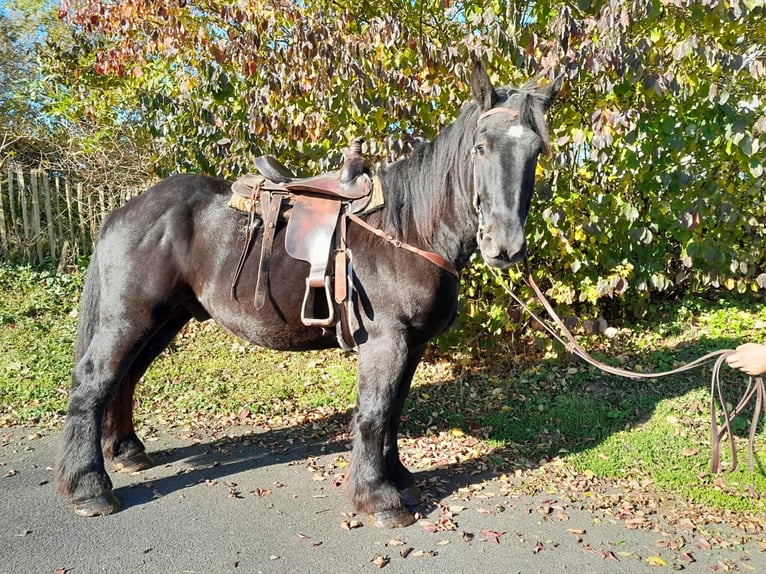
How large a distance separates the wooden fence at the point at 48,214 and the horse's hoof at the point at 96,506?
655 cm

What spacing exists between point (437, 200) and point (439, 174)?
143 millimetres

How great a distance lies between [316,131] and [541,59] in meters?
2.01

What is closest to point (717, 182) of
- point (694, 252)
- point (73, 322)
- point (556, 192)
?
point (694, 252)

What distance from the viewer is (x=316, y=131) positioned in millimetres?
4922

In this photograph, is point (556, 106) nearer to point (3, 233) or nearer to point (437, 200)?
point (437, 200)

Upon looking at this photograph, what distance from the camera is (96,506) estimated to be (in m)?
3.14

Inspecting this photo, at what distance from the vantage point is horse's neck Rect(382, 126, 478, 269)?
2.92 metres

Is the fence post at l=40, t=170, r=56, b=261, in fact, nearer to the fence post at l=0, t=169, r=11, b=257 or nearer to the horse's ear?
the fence post at l=0, t=169, r=11, b=257

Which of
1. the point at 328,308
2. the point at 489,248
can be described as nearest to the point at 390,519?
the point at 328,308

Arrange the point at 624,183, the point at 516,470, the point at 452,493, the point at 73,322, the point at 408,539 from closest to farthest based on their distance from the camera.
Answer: the point at 408,539 < the point at 452,493 < the point at 516,470 < the point at 624,183 < the point at 73,322

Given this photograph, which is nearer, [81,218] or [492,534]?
[492,534]

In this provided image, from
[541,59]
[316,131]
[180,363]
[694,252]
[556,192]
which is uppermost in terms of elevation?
[541,59]

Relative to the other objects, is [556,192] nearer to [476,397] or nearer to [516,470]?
[476,397]

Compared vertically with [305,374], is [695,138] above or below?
above
